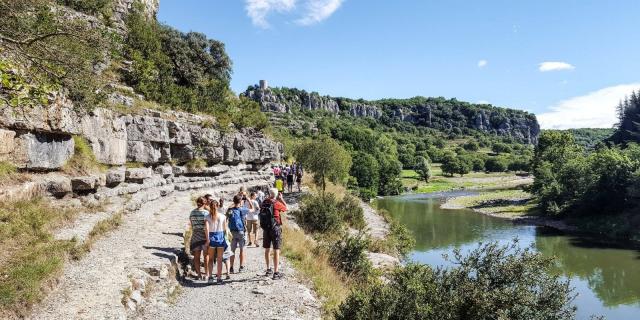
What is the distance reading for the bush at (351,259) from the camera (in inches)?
653

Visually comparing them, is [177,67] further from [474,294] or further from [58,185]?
[474,294]

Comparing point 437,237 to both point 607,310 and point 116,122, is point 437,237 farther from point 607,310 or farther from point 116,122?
point 116,122

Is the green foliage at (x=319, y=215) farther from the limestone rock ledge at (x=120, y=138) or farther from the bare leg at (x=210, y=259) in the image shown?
the bare leg at (x=210, y=259)

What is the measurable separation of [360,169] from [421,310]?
77.1 metres

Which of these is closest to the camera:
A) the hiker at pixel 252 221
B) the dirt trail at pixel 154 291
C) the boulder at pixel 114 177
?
the dirt trail at pixel 154 291

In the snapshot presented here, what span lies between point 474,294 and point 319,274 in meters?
4.37

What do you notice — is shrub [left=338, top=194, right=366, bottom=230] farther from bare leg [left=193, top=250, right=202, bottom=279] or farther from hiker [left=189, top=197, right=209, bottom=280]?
hiker [left=189, top=197, right=209, bottom=280]

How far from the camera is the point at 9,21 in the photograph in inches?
312

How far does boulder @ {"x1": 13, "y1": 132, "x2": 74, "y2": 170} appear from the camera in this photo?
10.2 m

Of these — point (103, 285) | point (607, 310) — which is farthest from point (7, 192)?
point (607, 310)

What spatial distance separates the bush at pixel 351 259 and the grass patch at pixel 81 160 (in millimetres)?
9091

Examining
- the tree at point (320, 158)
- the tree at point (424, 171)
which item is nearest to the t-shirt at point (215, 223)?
the tree at point (320, 158)

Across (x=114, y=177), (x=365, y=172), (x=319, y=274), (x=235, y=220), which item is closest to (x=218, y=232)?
(x=235, y=220)

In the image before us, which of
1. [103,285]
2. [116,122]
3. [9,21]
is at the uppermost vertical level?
[9,21]
